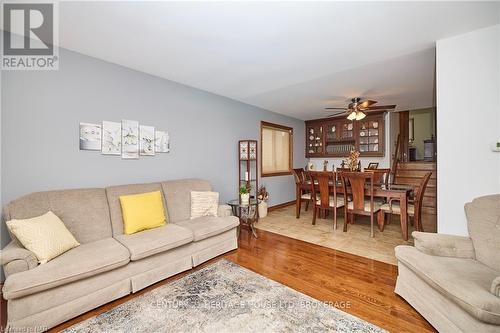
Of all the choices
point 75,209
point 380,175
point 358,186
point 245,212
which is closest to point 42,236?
point 75,209

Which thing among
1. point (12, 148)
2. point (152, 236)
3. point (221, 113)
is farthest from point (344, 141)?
point (12, 148)

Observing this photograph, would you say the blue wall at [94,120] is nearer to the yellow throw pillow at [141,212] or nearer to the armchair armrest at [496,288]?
the yellow throw pillow at [141,212]

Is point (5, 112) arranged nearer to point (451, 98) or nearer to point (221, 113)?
point (221, 113)

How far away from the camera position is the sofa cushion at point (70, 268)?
141 cm

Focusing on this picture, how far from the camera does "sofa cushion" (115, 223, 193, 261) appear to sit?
6.45 feet

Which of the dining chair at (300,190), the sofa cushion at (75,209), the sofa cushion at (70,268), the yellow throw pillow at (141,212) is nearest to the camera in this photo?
the sofa cushion at (70,268)

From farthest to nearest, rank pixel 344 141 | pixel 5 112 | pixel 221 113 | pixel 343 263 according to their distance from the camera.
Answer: pixel 344 141
pixel 221 113
pixel 343 263
pixel 5 112

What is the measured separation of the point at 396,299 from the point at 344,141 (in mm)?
4545

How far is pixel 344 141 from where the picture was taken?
5758 millimetres

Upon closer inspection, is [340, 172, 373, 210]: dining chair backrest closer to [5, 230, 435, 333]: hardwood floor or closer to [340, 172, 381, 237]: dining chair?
[340, 172, 381, 237]: dining chair

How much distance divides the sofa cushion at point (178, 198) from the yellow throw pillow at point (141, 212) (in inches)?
8.2

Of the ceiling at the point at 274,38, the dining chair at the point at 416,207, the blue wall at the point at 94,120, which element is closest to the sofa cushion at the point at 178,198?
the blue wall at the point at 94,120

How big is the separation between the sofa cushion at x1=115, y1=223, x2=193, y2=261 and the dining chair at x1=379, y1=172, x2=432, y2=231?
3078mm

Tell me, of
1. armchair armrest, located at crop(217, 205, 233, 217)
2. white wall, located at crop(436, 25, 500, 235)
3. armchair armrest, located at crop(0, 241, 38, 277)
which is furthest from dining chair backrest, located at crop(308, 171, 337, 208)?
armchair armrest, located at crop(0, 241, 38, 277)
